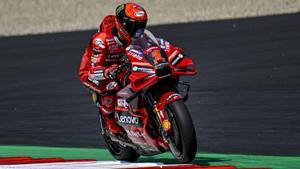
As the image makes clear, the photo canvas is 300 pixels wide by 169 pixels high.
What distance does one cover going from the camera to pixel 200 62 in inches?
744

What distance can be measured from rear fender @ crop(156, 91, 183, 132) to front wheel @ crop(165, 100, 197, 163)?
3 cm

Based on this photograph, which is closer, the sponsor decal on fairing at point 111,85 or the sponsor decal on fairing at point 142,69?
the sponsor decal on fairing at point 142,69

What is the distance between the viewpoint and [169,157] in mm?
9367

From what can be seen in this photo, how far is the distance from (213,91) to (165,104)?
6.84 m

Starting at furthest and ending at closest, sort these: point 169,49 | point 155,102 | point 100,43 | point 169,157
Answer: point 169,157 → point 100,43 → point 169,49 → point 155,102

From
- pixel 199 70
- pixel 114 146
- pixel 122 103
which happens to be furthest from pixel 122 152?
pixel 199 70

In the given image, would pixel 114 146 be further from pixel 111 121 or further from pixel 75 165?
pixel 75 165

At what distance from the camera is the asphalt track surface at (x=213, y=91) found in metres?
10.7

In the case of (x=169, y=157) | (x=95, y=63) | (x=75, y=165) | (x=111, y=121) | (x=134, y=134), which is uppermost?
(x=95, y=63)

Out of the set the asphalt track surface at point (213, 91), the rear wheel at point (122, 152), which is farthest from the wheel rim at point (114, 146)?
the asphalt track surface at point (213, 91)

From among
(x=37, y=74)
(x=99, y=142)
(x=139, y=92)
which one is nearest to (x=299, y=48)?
(x=37, y=74)

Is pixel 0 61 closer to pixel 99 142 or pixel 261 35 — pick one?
pixel 261 35

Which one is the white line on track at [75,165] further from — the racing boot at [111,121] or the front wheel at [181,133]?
the racing boot at [111,121]

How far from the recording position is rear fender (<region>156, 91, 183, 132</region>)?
7.57 meters
